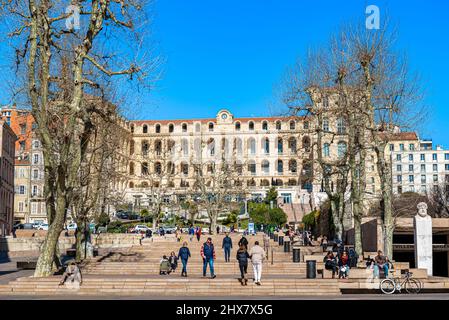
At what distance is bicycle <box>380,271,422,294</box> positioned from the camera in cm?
1934

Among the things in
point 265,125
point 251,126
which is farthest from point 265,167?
point 251,126

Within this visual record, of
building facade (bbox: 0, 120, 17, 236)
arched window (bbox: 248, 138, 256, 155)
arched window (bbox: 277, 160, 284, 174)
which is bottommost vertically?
building facade (bbox: 0, 120, 17, 236)

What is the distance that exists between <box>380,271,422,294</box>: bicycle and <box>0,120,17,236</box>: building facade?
166 ft

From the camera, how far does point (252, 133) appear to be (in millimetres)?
104062

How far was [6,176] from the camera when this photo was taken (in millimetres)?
66438

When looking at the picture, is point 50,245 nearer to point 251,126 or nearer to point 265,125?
point 251,126

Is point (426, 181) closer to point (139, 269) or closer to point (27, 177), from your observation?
point (27, 177)

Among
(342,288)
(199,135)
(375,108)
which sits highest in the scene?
(199,135)

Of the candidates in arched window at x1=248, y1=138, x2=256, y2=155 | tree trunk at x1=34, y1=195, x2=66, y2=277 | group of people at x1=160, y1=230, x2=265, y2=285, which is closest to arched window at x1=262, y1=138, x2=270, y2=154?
arched window at x1=248, y1=138, x2=256, y2=155

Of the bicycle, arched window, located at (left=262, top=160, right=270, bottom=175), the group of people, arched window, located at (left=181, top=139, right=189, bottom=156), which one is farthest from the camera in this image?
arched window, located at (left=262, top=160, right=270, bottom=175)

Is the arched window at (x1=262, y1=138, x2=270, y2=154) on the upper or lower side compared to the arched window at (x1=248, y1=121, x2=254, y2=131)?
lower

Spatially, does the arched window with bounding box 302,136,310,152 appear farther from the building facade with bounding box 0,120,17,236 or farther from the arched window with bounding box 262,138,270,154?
the arched window with bounding box 262,138,270,154
